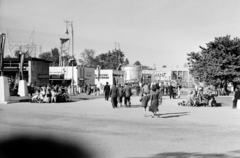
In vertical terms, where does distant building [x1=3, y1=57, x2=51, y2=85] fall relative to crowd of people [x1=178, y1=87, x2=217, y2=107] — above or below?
above

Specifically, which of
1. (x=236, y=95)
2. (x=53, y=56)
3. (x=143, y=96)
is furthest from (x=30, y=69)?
(x=53, y=56)

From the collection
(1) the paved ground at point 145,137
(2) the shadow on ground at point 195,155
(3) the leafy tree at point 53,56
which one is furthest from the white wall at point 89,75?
(2) the shadow on ground at point 195,155

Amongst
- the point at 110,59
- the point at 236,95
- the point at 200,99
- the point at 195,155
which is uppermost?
the point at 110,59

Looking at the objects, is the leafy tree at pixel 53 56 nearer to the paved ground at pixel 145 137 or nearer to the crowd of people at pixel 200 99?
the crowd of people at pixel 200 99

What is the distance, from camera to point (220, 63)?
4650 centimetres

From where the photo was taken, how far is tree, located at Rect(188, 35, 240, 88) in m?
46.1

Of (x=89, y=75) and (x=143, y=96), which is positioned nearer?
(x=143, y=96)

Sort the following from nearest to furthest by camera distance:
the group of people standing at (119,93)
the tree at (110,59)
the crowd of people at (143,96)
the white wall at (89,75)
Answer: the crowd of people at (143,96)
the group of people standing at (119,93)
the white wall at (89,75)
the tree at (110,59)

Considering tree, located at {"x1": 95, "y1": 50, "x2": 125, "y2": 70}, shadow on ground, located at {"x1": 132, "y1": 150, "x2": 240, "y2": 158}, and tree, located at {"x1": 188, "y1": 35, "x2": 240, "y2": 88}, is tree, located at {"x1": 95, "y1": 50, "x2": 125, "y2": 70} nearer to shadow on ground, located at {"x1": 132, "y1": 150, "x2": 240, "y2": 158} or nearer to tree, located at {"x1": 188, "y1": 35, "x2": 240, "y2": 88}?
tree, located at {"x1": 188, "y1": 35, "x2": 240, "y2": 88}

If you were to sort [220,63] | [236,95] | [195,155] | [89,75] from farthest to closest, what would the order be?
[89,75]
[220,63]
[236,95]
[195,155]

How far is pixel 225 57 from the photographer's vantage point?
154ft

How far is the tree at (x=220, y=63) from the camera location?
46.1 metres

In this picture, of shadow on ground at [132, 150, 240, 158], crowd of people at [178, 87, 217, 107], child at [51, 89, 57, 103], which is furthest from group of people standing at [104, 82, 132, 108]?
shadow on ground at [132, 150, 240, 158]

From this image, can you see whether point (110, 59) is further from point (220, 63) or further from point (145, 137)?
point (145, 137)
